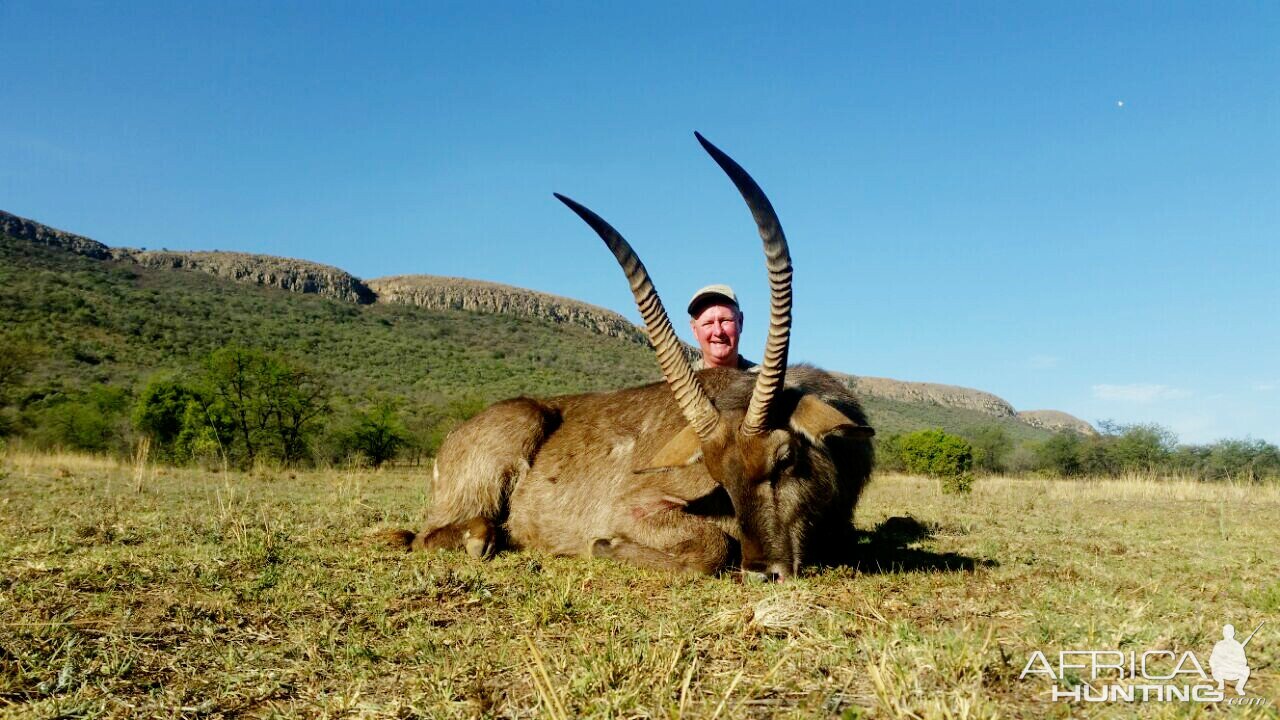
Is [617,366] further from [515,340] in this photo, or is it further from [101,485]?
[101,485]

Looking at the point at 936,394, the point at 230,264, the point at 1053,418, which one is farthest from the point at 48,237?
the point at 1053,418

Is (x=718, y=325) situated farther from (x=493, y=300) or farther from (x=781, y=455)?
(x=493, y=300)

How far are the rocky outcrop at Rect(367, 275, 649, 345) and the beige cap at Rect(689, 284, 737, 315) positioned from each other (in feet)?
249

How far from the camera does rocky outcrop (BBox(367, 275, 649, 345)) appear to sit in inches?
3334

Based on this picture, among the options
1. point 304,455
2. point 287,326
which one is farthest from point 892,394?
point 304,455

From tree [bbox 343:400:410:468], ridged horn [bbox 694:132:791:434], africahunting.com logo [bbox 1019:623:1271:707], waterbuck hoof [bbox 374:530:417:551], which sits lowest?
tree [bbox 343:400:410:468]

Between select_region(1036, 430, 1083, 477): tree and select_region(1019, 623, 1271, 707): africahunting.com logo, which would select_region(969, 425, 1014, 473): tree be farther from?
select_region(1019, 623, 1271, 707): africahunting.com logo

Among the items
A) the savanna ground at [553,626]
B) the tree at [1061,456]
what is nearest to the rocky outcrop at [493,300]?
the tree at [1061,456]

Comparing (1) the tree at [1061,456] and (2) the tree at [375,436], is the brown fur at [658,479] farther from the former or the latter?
(1) the tree at [1061,456]

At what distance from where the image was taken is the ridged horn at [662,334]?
4.62 meters

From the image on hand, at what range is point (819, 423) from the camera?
4.53 metres

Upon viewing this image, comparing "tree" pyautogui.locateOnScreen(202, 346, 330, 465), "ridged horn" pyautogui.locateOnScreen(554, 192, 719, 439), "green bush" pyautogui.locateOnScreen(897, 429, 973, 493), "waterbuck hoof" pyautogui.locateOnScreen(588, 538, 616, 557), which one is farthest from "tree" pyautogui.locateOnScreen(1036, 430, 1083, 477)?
"ridged horn" pyautogui.locateOnScreen(554, 192, 719, 439)

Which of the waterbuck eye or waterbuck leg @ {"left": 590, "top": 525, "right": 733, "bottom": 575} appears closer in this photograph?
the waterbuck eye

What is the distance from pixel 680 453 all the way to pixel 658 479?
22.6 inches
